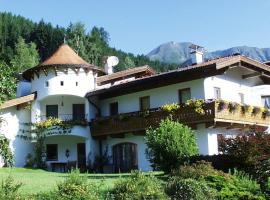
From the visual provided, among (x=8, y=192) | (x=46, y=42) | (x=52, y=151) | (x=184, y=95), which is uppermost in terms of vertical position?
(x=46, y=42)

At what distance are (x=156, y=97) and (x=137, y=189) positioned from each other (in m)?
17.6

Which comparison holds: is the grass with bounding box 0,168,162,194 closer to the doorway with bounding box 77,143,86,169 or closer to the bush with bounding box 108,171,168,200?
the bush with bounding box 108,171,168,200

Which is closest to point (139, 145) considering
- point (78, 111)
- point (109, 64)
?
point (78, 111)

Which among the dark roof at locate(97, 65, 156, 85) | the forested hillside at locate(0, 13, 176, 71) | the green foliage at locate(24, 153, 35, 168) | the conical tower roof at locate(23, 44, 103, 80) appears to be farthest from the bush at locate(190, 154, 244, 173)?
the forested hillside at locate(0, 13, 176, 71)

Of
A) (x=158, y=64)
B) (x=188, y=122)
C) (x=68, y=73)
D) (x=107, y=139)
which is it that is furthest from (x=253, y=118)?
(x=158, y=64)

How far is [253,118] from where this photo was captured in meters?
29.5

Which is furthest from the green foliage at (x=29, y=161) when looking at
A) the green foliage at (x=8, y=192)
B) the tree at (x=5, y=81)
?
the tree at (x=5, y=81)

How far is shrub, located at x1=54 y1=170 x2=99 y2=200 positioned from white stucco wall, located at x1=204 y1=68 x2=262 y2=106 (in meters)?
16.2

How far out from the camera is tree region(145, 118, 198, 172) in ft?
68.1

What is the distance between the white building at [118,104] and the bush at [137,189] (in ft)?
44.7

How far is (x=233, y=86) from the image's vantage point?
3055 cm

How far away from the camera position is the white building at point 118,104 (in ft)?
90.9

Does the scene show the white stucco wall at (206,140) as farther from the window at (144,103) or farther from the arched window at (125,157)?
the arched window at (125,157)

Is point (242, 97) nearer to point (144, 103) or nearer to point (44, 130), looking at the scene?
point (144, 103)
